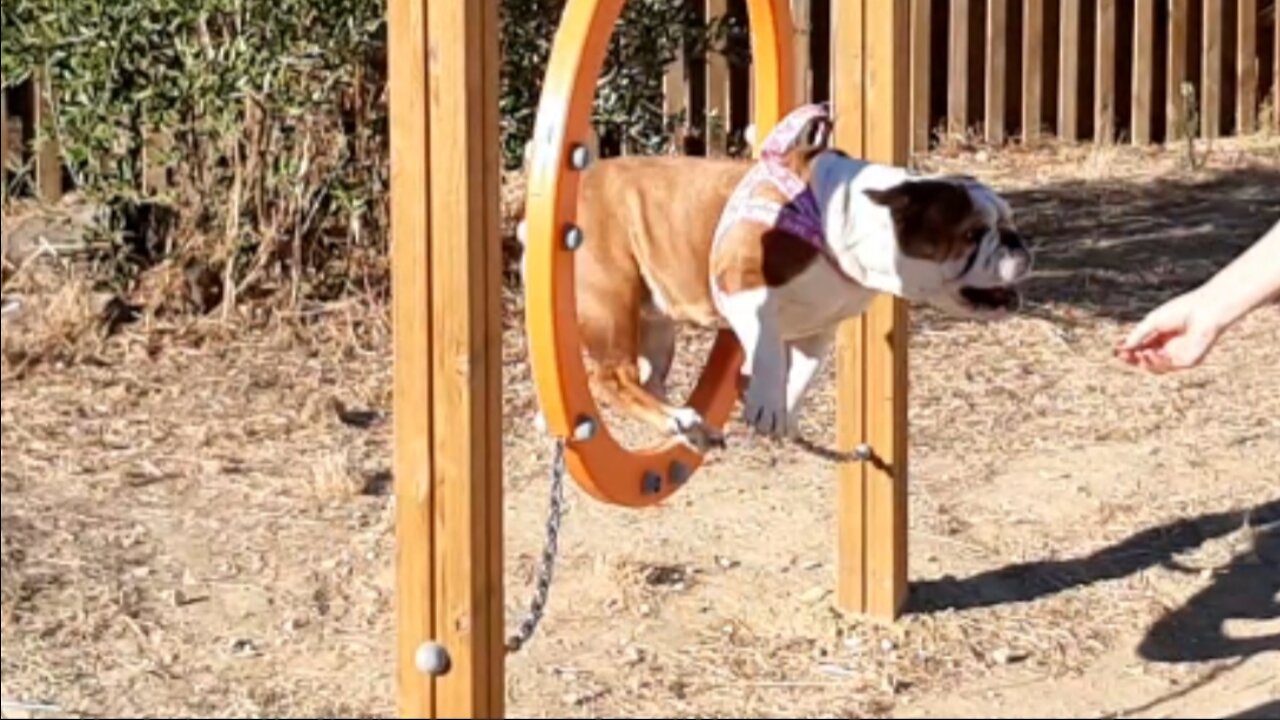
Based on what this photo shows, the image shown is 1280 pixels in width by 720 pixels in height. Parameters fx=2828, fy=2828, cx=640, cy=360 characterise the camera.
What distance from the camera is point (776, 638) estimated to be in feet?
15.2

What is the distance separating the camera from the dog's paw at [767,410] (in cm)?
448

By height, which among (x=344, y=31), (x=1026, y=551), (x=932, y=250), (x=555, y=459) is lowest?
(x=1026, y=551)

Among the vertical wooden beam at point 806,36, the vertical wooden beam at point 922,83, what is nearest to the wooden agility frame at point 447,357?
the vertical wooden beam at point 922,83

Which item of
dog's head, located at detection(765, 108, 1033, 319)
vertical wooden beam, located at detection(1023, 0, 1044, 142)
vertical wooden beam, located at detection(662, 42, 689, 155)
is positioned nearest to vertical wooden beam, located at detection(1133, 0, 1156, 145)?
vertical wooden beam, located at detection(1023, 0, 1044, 142)

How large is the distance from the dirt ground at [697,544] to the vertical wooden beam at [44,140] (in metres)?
0.21

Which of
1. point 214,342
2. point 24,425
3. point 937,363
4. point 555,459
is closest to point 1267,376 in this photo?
point 937,363

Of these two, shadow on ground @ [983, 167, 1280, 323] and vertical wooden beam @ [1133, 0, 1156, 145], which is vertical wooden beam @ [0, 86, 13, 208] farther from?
vertical wooden beam @ [1133, 0, 1156, 145]

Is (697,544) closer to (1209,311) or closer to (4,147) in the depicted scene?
(1209,311)

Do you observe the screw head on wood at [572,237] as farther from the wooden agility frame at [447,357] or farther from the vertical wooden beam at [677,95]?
the vertical wooden beam at [677,95]

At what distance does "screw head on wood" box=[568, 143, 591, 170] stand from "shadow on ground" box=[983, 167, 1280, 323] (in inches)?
166

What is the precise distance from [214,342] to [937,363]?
377 centimetres

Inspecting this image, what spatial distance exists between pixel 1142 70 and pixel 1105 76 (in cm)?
20

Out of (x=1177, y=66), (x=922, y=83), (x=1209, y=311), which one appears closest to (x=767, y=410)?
(x=1209, y=311)

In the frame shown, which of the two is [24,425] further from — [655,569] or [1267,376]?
[1267,376]
